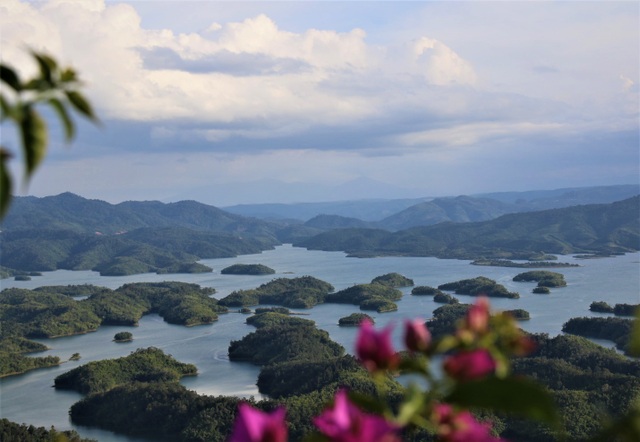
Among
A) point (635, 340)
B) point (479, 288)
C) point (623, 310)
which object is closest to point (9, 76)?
point (635, 340)

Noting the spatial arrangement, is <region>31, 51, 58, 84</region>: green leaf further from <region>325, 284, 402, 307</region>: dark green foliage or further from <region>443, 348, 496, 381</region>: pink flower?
<region>325, 284, 402, 307</region>: dark green foliage

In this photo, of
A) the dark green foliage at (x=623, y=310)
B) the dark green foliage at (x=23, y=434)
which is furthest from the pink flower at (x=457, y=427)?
the dark green foliage at (x=623, y=310)

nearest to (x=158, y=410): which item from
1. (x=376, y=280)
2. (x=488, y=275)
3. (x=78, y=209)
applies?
(x=376, y=280)

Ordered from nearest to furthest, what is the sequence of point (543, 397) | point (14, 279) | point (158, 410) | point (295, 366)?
point (543, 397), point (158, 410), point (295, 366), point (14, 279)

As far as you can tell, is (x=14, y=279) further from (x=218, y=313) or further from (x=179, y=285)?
(x=218, y=313)

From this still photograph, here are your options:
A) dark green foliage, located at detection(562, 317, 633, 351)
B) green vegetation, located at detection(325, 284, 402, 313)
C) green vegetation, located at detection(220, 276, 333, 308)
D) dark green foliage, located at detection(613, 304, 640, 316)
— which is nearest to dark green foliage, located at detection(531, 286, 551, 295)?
dark green foliage, located at detection(613, 304, 640, 316)

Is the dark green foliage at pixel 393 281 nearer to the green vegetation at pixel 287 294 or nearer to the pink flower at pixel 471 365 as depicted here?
the green vegetation at pixel 287 294
